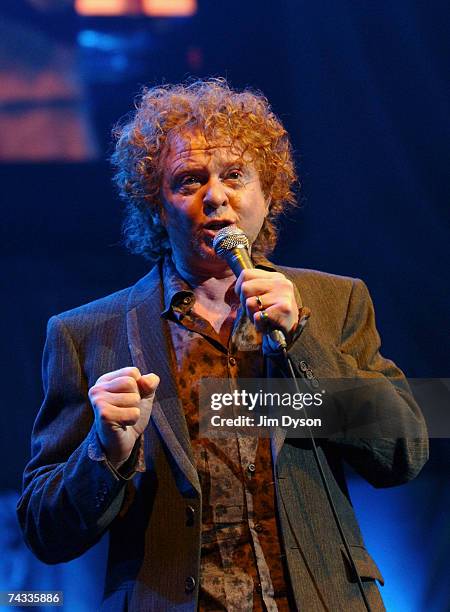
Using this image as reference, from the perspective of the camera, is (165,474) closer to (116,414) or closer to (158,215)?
(116,414)

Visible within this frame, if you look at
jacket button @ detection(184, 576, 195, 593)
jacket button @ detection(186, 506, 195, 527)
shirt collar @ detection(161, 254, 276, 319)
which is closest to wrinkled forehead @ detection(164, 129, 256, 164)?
shirt collar @ detection(161, 254, 276, 319)

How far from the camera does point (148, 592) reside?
59.4 inches

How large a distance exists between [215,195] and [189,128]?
25 cm

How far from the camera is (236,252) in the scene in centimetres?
148

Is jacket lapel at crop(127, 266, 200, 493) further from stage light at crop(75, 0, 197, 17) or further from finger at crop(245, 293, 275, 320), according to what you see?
stage light at crop(75, 0, 197, 17)

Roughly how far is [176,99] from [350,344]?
2.36ft

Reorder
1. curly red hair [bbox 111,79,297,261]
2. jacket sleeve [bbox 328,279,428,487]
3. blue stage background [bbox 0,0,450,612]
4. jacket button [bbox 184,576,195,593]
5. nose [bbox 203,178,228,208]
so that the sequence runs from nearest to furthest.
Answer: jacket button [bbox 184,576,195,593] < jacket sleeve [bbox 328,279,428,487] < nose [bbox 203,178,228,208] < curly red hair [bbox 111,79,297,261] < blue stage background [bbox 0,0,450,612]

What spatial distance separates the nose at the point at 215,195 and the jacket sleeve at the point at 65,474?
16.5 inches

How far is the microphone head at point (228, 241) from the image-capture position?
1.51 m

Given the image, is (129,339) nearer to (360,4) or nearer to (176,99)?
(176,99)

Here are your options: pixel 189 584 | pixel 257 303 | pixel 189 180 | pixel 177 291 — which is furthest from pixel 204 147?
pixel 189 584

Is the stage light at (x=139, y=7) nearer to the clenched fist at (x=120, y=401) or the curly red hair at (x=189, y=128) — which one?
the curly red hair at (x=189, y=128)

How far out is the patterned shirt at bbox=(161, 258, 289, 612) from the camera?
1469mm

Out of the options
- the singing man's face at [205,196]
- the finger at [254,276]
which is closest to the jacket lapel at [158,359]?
the singing man's face at [205,196]
